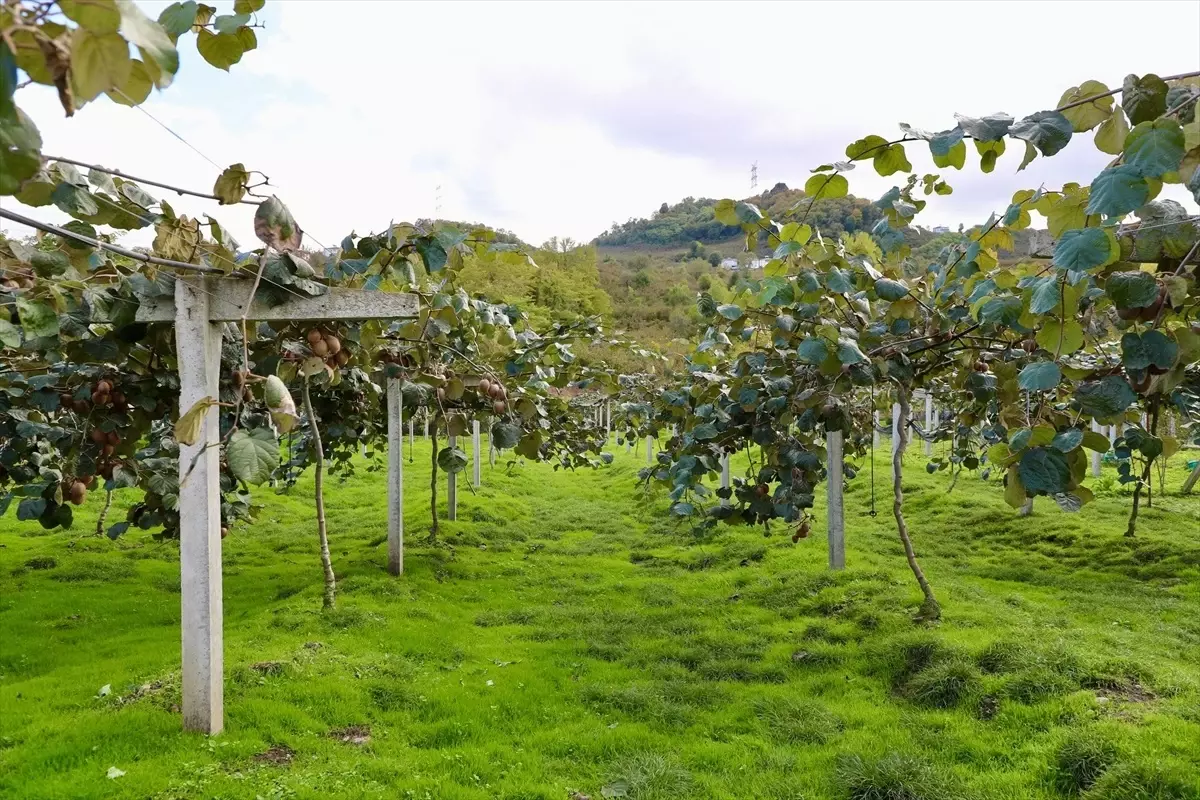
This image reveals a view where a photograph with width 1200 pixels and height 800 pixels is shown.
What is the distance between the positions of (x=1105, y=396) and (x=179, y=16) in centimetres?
183

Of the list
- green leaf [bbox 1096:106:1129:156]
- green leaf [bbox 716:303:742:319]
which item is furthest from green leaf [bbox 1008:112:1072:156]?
green leaf [bbox 716:303:742:319]

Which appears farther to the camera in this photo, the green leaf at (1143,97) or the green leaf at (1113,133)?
the green leaf at (1113,133)

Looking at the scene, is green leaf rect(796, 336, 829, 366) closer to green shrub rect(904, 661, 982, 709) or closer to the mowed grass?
the mowed grass

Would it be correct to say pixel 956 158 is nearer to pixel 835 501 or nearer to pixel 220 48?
pixel 220 48

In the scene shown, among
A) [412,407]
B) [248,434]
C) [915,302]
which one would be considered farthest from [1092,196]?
[412,407]

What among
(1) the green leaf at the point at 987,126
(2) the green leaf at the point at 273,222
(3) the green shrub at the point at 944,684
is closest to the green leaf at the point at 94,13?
(1) the green leaf at the point at 987,126

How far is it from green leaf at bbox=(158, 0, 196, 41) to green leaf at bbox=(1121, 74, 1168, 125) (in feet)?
5.43

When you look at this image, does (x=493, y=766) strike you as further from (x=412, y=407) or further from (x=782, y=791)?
(x=412, y=407)

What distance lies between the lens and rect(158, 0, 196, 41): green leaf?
1.26 m

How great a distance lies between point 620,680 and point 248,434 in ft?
12.0

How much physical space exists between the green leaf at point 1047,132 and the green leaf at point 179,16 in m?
1.49

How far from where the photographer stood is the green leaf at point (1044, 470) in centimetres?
126

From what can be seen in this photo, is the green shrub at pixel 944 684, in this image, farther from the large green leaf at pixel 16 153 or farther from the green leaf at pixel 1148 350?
the large green leaf at pixel 16 153

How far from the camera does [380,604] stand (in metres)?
6.39
